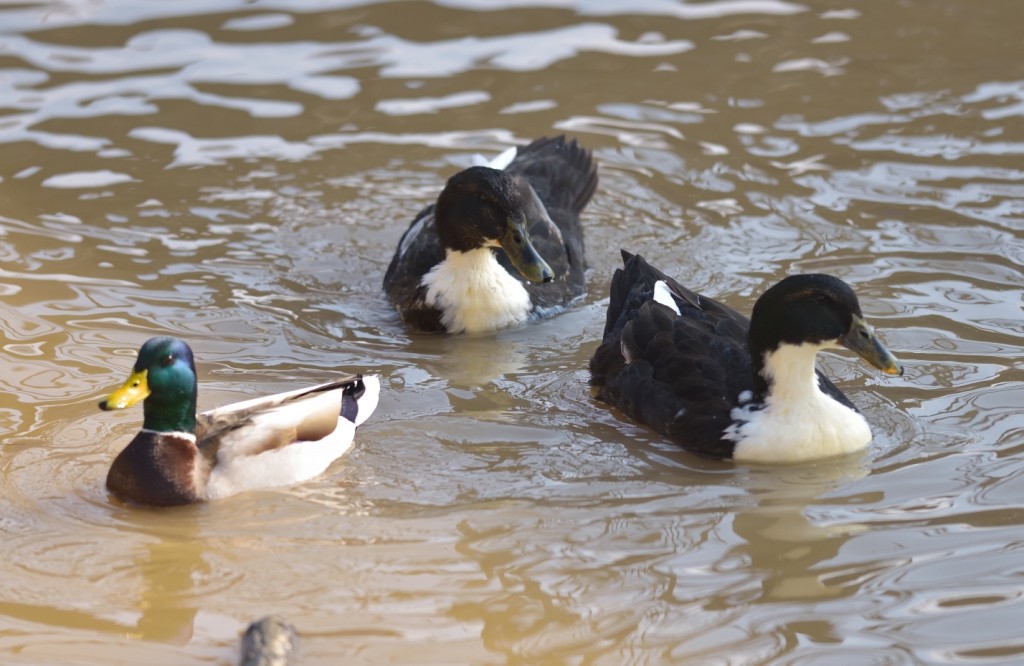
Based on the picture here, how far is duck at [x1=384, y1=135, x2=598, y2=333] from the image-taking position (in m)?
9.17

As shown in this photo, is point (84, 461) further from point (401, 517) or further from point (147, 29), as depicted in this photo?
point (147, 29)

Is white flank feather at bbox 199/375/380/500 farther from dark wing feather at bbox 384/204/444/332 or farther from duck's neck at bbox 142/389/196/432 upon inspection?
dark wing feather at bbox 384/204/444/332

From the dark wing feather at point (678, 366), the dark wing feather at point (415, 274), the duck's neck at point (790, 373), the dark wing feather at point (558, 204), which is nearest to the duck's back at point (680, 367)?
the dark wing feather at point (678, 366)

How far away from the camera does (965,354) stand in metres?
8.59

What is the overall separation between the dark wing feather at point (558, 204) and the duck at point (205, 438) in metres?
2.41

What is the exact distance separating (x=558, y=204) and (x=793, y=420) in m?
3.34

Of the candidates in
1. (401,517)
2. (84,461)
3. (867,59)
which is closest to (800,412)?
(401,517)

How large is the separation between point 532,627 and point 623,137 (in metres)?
6.41

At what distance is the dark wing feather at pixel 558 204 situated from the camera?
965cm

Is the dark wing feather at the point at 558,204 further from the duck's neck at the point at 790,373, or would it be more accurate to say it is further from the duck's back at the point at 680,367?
the duck's neck at the point at 790,373

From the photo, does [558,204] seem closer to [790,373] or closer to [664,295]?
[664,295]

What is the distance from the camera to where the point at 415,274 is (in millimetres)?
9500

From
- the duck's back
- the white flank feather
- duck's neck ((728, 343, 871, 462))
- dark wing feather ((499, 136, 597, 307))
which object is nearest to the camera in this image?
the white flank feather

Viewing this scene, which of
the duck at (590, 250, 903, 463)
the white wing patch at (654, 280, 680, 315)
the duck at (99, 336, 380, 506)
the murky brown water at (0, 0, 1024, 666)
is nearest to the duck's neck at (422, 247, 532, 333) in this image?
the murky brown water at (0, 0, 1024, 666)
